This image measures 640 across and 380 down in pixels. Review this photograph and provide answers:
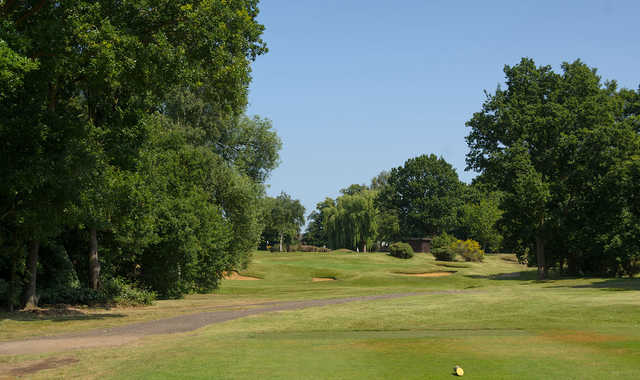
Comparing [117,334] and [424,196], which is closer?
[117,334]

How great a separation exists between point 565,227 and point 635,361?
1473 inches

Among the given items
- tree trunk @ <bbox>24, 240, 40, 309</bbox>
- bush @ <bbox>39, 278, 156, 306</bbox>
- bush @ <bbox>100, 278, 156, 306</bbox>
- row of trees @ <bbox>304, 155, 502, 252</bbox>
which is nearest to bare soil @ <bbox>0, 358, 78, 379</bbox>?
tree trunk @ <bbox>24, 240, 40, 309</bbox>

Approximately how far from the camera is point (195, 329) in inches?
701

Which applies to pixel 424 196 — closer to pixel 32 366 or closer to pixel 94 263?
pixel 94 263

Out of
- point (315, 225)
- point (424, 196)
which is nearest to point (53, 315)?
point (424, 196)

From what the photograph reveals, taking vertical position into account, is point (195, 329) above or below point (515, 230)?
below

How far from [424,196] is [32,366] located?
12195cm

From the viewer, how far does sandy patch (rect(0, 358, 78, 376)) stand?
11.0m

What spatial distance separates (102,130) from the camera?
922 inches

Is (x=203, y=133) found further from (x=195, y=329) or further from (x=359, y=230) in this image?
(x=359, y=230)

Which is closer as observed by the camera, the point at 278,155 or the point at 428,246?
the point at 278,155

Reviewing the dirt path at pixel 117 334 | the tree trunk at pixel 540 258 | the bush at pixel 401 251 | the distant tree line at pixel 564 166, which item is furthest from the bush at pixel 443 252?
the dirt path at pixel 117 334

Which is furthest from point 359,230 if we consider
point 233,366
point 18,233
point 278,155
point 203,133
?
point 233,366

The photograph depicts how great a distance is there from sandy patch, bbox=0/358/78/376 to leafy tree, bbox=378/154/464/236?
115 metres
